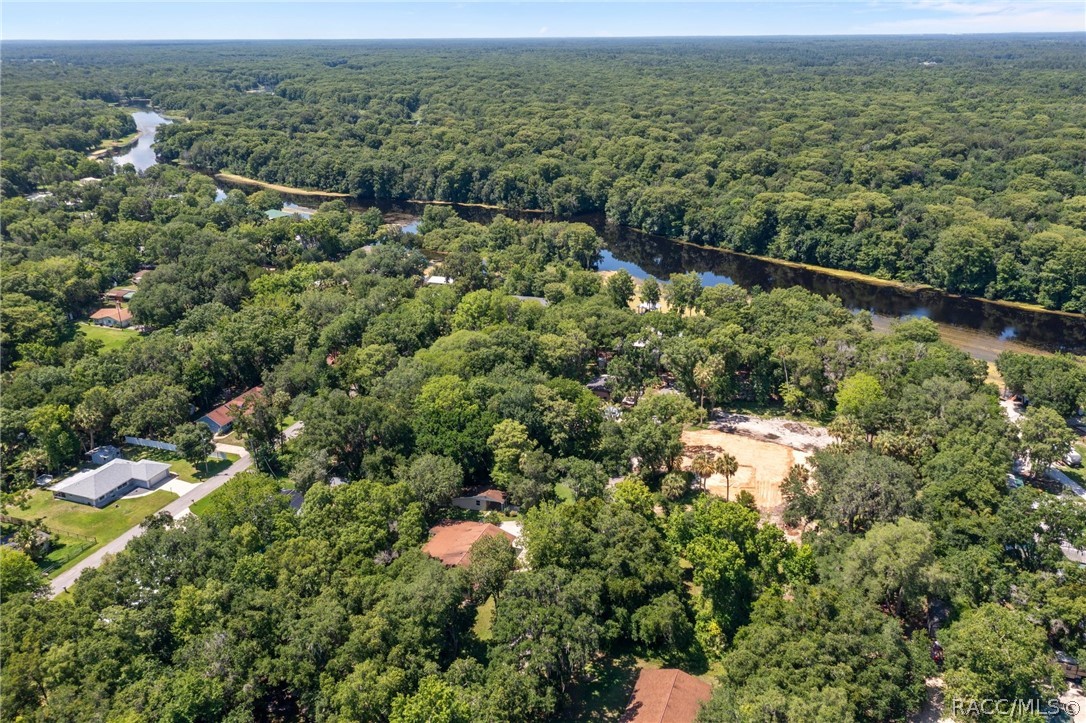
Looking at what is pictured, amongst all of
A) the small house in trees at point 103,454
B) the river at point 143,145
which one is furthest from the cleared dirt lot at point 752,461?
the river at point 143,145

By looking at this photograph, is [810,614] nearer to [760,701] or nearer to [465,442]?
[760,701]

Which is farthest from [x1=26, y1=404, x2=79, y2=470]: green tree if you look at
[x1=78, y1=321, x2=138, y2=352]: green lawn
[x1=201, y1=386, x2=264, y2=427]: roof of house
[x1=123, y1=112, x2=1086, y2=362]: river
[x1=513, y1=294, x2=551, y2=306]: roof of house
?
[x1=123, y1=112, x2=1086, y2=362]: river

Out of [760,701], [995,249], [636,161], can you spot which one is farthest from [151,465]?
[636,161]

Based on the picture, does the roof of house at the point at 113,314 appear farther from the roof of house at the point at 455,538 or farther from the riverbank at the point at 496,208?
the riverbank at the point at 496,208

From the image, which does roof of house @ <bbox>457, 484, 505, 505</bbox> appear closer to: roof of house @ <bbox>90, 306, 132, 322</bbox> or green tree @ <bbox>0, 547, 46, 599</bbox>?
green tree @ <bbox>0, 547, 46, 599</bbox>

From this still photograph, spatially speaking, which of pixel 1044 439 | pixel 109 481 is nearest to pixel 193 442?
pixel 109 481

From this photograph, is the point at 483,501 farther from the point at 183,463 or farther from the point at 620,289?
the point at 620,289
